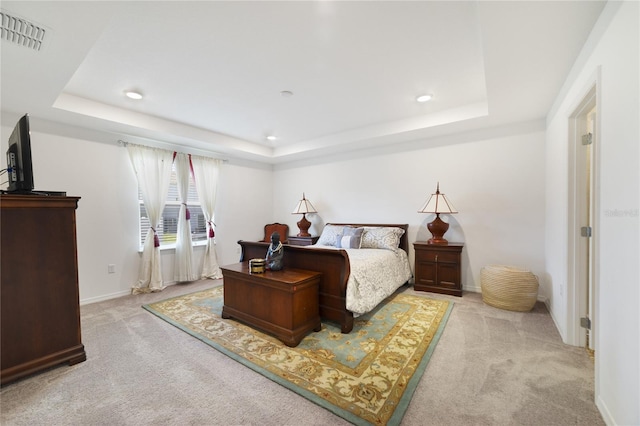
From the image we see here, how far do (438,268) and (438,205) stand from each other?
0.90 metres

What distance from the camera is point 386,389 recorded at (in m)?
1.69

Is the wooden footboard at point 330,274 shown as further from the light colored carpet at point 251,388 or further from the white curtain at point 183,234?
the white curtain at point 183,234

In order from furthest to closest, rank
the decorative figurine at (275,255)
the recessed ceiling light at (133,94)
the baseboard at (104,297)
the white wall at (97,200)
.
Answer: the baseboard at (104,297), the white wall at (97,200), the recessed ceiling light at (133,94), the decorative figurine at (275,255)

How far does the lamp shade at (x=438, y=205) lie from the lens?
3645mm

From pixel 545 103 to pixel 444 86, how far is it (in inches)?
A: 44.1

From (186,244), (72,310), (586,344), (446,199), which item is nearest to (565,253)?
(586,344)

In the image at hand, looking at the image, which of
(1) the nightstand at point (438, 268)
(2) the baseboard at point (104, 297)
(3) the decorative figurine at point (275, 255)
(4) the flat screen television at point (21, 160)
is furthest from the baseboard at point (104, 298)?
(1) the nightstand at point (438, 268)

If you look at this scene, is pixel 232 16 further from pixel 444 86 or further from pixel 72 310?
pixel 72 310

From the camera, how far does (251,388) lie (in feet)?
5.67

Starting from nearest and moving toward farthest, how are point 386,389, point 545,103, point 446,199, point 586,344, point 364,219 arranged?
1. point 386,389
2. point 586,344
3. point 545,103
4. point 446,199
5. point 364,219

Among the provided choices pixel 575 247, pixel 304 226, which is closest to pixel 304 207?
pixel 304 226

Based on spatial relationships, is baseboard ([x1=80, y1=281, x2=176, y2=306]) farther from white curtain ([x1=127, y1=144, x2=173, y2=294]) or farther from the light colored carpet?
the light colored carpet

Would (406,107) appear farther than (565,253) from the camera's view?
Yes

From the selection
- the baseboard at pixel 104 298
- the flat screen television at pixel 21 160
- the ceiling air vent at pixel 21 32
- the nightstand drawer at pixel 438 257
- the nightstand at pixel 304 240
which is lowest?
the baseboard at pixel 104 298
